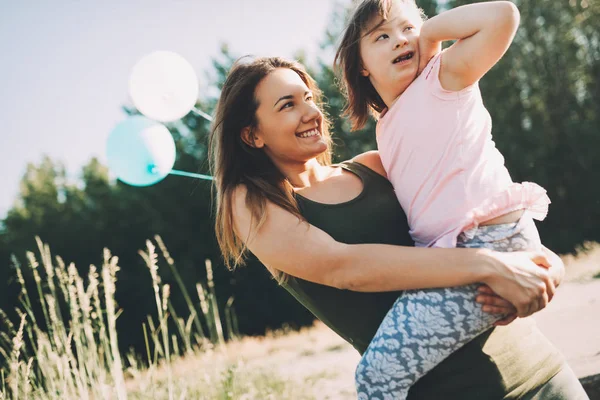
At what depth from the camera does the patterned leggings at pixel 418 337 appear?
4.12 feet

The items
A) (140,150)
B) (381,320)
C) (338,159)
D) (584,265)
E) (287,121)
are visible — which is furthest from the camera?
(338,159)

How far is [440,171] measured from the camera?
4.55ft

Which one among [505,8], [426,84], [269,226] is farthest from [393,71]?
[269,226]

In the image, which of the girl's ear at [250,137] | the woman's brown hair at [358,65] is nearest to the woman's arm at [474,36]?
the woman's brown hair at [358,65]

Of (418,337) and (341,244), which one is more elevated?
(341,244)

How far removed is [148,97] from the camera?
354 centimetres

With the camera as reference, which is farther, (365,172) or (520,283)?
(365,172)

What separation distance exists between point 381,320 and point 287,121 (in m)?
0.67

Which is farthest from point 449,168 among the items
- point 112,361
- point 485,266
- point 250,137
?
point 112,361

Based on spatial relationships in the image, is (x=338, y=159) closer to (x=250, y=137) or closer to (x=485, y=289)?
(x=250, y=137)

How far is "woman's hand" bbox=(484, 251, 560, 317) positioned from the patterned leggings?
0.19ft

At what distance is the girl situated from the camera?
1267mm

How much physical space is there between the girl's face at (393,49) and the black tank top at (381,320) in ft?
0.97

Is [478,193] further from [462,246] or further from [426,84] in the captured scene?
[426,84]
